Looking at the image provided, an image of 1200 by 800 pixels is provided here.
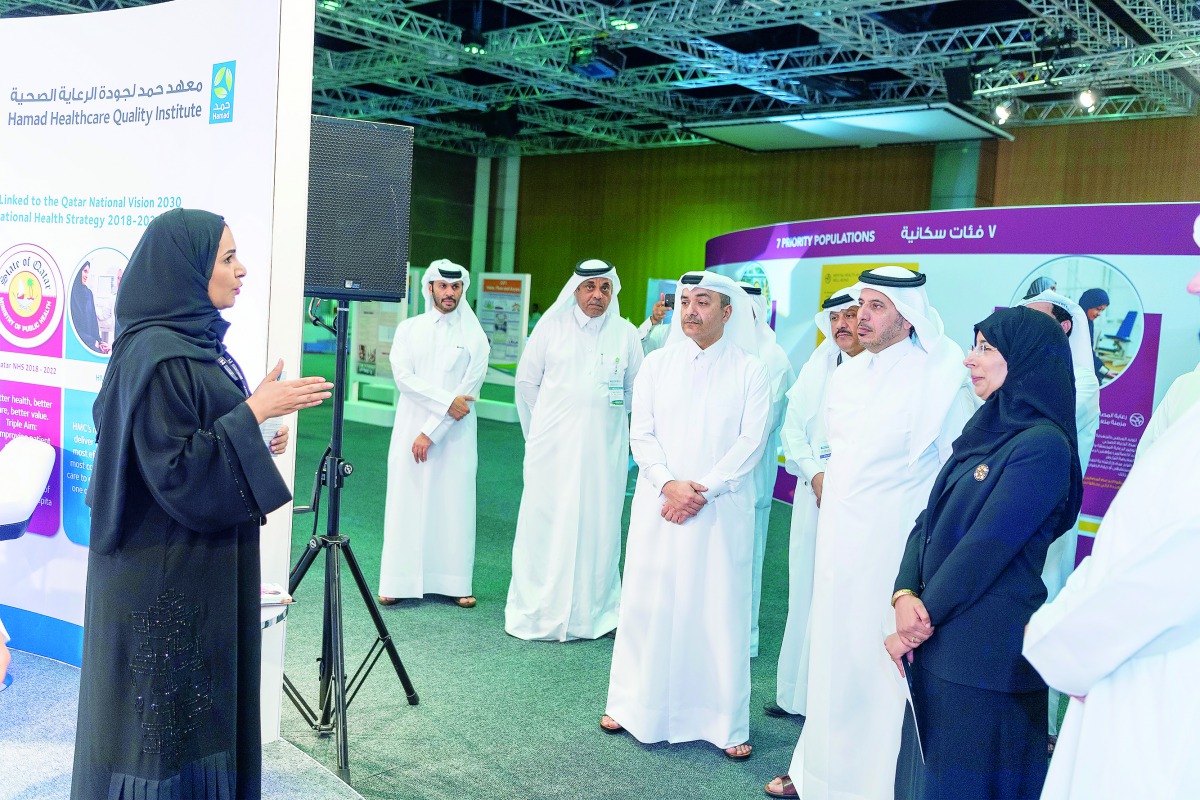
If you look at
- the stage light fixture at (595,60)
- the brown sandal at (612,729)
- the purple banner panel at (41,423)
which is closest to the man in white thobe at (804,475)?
the brown sandal at (612,729)

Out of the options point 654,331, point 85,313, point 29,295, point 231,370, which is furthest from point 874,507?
point 654,331

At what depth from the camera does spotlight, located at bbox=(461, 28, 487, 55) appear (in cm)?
1104

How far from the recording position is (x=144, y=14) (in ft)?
10.6

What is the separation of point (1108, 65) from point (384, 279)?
9.66 m

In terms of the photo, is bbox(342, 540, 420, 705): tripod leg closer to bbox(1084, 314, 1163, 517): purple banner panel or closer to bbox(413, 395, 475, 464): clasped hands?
bbox(413, 395, 475, 464): clasped hands

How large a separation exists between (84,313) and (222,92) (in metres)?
1.03

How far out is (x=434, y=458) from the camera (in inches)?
198

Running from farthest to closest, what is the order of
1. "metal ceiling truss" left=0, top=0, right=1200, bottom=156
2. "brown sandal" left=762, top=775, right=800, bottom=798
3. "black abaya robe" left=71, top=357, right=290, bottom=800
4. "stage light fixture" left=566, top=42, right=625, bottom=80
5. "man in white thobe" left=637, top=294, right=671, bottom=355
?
1. "stage light fixture" left=566, top=42, right=625, bottom=80
2. "metal ceiling truss" left=0, top=0, right=1200, bottom=156
3. "man in white thobe" left=637, top=294, right=671, bottom=355
4. "brown sandal" left=762, top=775, right=800, bottom=798
5. "black abaya robe" left=71, top=357, right=290, bottom=800

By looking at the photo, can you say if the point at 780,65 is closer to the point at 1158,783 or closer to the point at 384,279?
the point at 384,279

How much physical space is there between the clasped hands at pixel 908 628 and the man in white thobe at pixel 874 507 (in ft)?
1.79

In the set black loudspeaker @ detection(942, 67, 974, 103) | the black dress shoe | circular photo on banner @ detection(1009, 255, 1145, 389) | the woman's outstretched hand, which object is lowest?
the black dress shoe

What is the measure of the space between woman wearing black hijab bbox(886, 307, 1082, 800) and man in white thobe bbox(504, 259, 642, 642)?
8.19ft

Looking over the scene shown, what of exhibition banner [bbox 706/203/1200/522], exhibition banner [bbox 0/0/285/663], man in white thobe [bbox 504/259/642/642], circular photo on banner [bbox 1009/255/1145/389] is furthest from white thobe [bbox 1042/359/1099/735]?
exhibition banner [bbox 0/0/285/663]

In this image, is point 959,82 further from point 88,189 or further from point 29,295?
point 29,295
